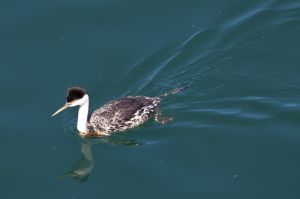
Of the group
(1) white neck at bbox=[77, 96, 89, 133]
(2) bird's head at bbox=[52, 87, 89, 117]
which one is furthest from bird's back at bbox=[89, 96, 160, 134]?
(2) bird's head at bbox=[52, 87, 89, 117]

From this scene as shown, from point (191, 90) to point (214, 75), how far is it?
2.49ft

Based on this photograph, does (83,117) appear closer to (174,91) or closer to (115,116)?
(115,116)

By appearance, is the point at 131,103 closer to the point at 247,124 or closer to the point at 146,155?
the point at 146,155

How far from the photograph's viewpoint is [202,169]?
15805 mm

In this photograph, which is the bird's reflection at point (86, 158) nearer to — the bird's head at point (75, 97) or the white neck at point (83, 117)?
the white neck at point (83, 117)

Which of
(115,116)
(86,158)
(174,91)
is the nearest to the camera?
(86,158)

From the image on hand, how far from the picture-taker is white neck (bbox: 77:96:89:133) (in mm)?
17188

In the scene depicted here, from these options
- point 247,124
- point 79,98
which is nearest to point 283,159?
point 247,124

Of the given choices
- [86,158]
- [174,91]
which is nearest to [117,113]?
[86,158]

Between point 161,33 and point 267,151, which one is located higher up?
point 161,33

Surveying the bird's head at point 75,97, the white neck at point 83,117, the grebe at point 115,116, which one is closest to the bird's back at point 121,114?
the grebe at point 115,116

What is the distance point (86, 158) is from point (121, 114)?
1.47 meters

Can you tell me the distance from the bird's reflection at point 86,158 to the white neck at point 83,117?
304 millimetres

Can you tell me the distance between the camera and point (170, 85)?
18.5 metres
